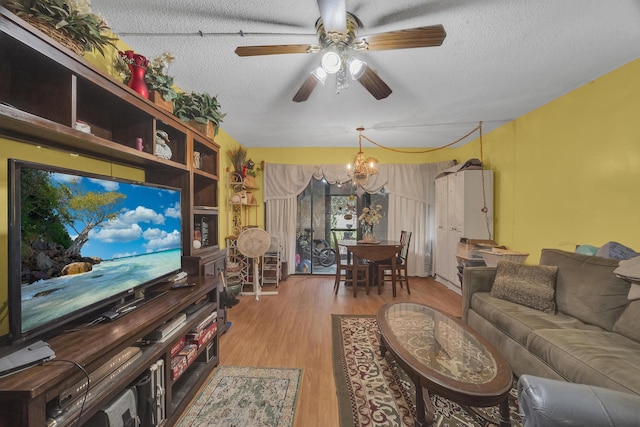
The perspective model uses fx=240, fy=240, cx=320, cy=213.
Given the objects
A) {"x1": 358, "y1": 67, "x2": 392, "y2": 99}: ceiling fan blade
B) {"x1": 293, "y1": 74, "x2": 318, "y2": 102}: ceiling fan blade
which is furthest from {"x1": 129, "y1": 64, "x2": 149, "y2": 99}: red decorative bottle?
{"x1": 358, "y1": 67, "x2": 392, "y2": 99}: ceiling fan blade

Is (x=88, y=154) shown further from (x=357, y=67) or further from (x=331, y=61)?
(x=357, y=67)

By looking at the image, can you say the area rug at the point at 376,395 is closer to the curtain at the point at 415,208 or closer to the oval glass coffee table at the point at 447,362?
the oval glass coffee table at the point at 447,362

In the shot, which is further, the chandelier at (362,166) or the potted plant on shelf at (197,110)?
the chandelier at (362,166)

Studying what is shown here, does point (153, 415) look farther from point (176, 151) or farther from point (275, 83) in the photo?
point (275, 83)

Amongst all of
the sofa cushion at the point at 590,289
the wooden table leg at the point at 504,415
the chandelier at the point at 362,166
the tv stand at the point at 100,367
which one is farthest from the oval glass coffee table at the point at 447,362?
the chandelier at the point at 362,166

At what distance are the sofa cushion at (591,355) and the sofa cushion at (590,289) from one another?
14 centimetres

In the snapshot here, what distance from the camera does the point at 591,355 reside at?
123cm

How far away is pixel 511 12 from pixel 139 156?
2.40m

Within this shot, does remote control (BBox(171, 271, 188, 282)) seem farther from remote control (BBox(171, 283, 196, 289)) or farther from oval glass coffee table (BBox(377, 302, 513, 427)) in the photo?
oval glass coffee table (BBox(377, 302, 513, 427))

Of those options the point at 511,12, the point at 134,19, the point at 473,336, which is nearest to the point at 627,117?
the point at 511,12

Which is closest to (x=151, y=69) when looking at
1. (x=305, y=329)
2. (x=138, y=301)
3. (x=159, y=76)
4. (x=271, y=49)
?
(x=159, y=76)

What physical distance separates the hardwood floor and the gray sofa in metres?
1.13

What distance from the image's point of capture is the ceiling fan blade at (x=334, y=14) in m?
1.13

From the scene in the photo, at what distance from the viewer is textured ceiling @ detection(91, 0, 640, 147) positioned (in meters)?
1.42
